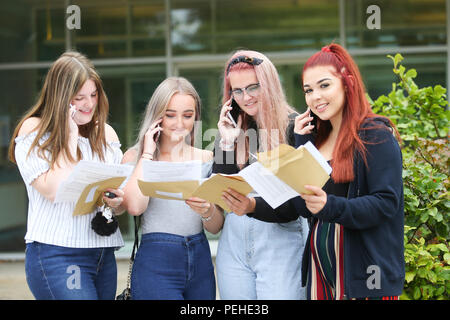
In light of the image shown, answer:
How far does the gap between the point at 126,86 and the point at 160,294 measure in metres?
4.65

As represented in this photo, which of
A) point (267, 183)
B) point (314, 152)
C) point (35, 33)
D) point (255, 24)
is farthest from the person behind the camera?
point (35, 33)

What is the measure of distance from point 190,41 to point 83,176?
480cm

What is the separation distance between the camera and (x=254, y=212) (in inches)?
85.9

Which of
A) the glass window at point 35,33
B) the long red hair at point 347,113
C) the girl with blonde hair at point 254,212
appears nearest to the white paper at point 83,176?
the girl with blonde hair at point 254,212

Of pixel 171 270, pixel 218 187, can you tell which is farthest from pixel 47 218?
pixel 218 187

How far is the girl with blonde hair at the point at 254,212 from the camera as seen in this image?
2.18 meters

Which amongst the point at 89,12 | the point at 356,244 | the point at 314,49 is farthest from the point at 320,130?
the point at 89,12

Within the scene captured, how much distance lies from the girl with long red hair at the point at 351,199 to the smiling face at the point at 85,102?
0.95m

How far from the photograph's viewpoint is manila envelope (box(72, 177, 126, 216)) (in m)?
2.08

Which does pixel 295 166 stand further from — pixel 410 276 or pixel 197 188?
pixel 410 276

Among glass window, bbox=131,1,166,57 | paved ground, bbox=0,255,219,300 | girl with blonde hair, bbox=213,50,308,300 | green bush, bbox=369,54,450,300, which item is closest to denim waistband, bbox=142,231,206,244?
girl with blonde hair, bbox=213,50,308,300

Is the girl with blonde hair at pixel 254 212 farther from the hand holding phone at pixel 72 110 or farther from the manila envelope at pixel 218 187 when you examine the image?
the hand holding phone at pixel 72 110

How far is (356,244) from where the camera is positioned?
1923 mm

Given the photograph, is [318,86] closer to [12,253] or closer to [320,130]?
[320,130]
